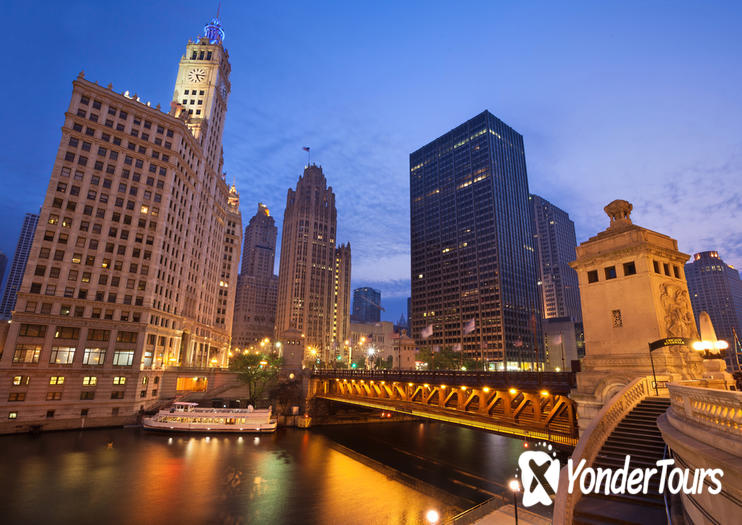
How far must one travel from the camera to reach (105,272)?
2391 inches

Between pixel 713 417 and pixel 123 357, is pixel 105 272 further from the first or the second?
pixel 713 417

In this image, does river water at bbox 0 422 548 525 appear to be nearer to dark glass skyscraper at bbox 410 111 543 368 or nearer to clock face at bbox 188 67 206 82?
clock face at bbox 188 67 206 82

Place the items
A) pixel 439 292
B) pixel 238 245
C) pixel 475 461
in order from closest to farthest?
pixel 475 461 < pixel 238 245 < pixel 439 292

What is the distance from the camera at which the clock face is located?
97.0m

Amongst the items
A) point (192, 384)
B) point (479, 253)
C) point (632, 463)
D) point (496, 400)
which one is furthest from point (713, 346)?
point (479, 253)

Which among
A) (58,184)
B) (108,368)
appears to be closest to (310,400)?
(108,368)

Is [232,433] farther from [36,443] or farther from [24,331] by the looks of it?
[24,331]

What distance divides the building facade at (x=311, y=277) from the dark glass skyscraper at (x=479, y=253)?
42.0 meters

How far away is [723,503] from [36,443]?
209 ft

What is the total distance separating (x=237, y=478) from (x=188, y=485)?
441 cm

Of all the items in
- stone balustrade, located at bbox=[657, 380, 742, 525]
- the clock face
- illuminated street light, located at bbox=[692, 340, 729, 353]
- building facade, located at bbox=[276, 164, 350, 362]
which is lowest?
stone balustrade, located at bbox=[657, 380, 742, 525]

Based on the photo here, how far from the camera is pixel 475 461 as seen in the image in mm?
44750

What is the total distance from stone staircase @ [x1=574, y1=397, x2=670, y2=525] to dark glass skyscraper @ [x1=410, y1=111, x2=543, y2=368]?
13688 centimetres

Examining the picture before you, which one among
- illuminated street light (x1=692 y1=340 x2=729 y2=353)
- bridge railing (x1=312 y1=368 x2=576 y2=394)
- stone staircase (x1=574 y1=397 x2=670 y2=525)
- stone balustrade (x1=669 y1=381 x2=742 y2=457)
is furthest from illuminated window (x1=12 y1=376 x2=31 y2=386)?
illuminated street light (x1=692 y1=340 x2=729 y2=353)
